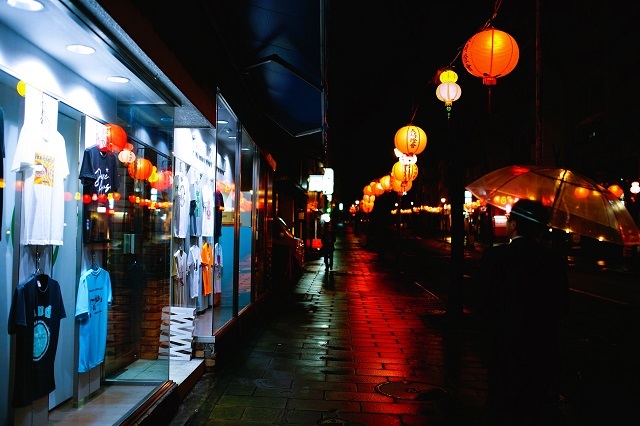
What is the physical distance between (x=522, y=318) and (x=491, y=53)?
6474mm

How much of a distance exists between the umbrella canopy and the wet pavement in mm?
2061

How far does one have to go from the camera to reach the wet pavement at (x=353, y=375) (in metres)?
6.05

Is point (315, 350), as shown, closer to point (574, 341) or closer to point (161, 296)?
point (161, 296)

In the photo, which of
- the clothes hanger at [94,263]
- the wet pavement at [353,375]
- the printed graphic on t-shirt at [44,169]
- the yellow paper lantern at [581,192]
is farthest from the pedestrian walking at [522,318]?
the clothes hanger at [94,263]

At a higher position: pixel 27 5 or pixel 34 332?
pixel 27 5

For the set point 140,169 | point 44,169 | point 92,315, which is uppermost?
point 140,169

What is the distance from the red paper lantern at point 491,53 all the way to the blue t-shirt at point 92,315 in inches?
287

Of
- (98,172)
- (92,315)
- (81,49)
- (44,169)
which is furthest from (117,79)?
(92,315)

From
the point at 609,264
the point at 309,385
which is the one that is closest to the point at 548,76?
the point at 609,264

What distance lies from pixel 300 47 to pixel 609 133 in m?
31.5

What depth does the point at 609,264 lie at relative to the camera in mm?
29547

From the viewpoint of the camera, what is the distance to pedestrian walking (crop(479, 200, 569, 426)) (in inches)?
157

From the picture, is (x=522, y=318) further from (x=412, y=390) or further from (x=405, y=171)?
(x=405, y=171)

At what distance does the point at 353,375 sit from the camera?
777 centimetres
